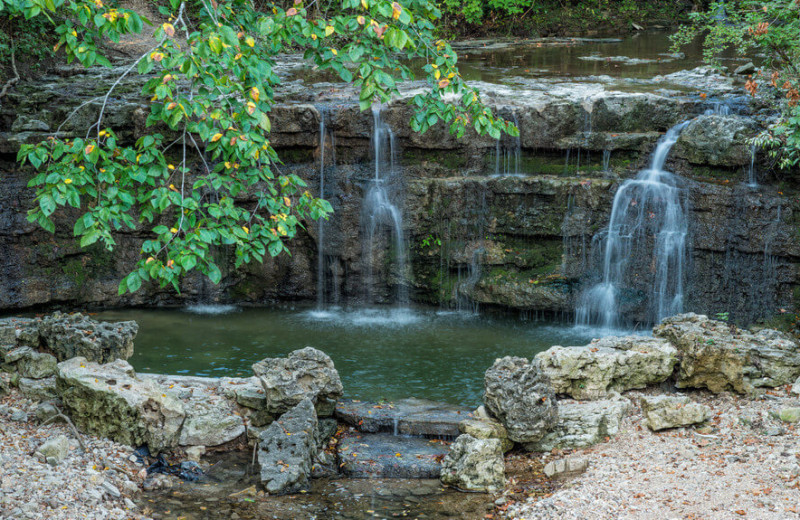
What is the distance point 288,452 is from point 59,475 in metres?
1.86

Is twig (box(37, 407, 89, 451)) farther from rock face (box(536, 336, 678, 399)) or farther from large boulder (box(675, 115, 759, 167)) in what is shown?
large boulder (box(675, 115, 759, 167))

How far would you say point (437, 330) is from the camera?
440 inches

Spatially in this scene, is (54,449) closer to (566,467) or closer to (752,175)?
(566,467)

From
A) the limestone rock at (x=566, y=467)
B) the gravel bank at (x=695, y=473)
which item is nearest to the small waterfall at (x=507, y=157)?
the gravel bank at (x=695, y=473)

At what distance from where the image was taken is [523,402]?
6828 millimetres

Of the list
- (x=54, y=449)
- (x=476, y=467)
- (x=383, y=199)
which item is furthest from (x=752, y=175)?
(x=54, y=449)

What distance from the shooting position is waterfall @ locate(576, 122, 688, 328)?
11000mm

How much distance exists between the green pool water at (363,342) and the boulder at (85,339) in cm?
166

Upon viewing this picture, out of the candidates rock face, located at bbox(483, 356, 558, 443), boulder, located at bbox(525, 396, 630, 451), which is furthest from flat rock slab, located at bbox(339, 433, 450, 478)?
boulder, located at bbox(525, 396, 630, 451)

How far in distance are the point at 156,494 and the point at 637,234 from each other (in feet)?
26.8

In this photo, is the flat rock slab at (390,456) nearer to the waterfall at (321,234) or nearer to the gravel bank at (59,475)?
the gravel bank at (59,475)

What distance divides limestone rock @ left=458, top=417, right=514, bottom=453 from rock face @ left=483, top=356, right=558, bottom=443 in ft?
0.20

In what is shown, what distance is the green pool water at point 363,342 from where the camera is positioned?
30.0 feet

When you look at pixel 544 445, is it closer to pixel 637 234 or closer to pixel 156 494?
pixel 156 494
